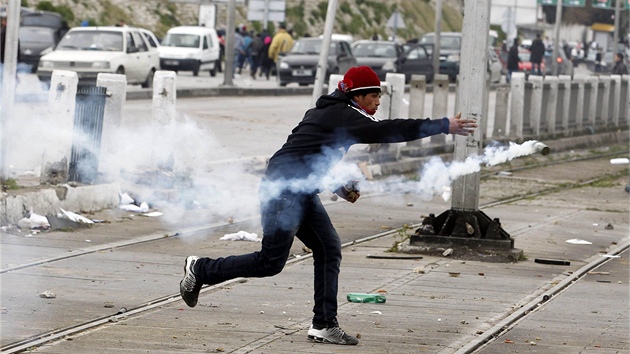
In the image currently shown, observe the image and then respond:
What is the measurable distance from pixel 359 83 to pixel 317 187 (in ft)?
2.06

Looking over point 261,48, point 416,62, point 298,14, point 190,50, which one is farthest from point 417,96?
point 298,14

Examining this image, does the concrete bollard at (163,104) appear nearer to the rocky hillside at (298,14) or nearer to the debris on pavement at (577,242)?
the debris on pavement at (577,242)

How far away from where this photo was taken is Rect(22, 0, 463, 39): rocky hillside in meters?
54.7

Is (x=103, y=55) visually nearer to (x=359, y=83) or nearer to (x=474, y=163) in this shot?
(x=474, y=163)

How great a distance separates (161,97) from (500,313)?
22.0ft

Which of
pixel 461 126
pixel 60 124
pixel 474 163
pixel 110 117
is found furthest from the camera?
pixel 110 117

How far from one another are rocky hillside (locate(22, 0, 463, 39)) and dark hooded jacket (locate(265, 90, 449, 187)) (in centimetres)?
4530

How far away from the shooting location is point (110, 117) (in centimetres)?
1340

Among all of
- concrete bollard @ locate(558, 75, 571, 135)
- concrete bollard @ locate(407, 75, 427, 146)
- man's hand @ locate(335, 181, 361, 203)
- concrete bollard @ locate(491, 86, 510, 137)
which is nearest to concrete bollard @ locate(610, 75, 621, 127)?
concrete bollard @ locate(558, 75, 571, 135)

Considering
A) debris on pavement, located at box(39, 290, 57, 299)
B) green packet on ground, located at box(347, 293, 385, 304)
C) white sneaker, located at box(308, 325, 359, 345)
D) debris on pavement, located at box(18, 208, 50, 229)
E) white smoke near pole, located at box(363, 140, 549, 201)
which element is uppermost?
white smoke near pole, located at box(363, 140, 549, 201)

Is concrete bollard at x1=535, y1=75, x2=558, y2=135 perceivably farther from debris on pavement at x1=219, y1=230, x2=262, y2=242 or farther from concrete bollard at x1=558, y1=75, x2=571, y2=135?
debris on pavement at x1=219, y1=230, x2=262, y2=242

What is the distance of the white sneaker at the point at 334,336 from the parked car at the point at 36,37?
28.1 meters

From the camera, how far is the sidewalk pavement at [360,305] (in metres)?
7.35

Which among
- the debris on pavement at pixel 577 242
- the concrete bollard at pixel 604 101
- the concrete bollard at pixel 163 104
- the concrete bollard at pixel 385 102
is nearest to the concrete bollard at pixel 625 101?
the concrete bollard at pixel 604 101
